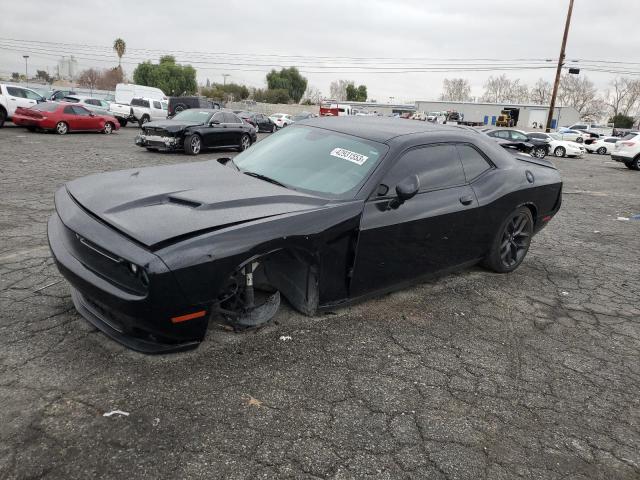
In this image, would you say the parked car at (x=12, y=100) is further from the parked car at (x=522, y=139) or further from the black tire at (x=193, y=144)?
the parked car at (x=522, y=139)

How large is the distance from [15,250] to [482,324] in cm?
438

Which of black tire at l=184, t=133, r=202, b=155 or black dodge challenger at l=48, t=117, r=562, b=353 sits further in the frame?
black tire at l=184, t=133, r=202, b=155

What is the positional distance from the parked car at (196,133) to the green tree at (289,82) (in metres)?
92.5

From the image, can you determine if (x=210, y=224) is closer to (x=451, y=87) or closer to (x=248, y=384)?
A: (x=248, y=384)

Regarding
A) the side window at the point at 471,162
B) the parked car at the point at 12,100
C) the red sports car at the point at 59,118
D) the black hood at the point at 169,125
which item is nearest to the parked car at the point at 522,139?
the black hood at the point at 169,125

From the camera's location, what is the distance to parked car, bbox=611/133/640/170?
20.0 metres

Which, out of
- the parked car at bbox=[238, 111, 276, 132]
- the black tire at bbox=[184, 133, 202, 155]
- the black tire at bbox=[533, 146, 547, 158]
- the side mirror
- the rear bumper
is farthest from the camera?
the parked car at bbox=[238, 111, 276, 132]

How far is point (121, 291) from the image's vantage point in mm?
2615

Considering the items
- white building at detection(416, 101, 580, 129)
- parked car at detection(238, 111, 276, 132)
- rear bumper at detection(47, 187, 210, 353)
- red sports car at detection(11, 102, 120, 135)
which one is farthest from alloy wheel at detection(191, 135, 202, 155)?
white building at detection(416, 101, 580, 129)

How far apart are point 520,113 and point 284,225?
83673 millimetres

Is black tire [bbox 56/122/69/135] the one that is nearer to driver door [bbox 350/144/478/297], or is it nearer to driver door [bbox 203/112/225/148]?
driver door [bbox 203/112/225/148]

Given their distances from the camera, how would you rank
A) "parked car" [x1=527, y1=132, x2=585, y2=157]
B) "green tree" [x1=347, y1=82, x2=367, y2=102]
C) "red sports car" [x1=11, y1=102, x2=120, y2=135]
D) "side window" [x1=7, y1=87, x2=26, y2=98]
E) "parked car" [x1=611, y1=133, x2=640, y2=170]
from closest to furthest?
"red sports car" [x1=11, y1=102, x2=120, y2=135], "side window" [x1=7, y1=87, x2=26, y2=98], "parked car" [x1=611, y1=133, x2=640, y2=170], "parked car" [x1=527, y1=132, x2=585, y2=157], "green tree" [x1=347, y1=82, x2=367, y2=102]

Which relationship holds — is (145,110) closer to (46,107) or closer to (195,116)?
(46,107)

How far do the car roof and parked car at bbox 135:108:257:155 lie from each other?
999 cm
